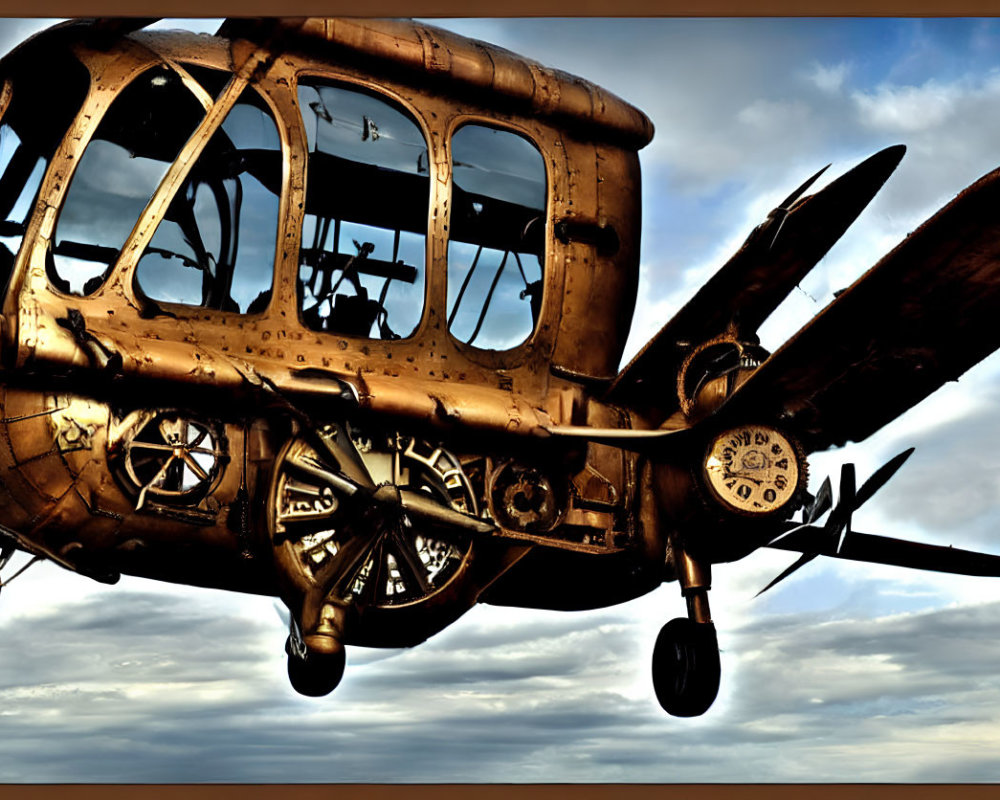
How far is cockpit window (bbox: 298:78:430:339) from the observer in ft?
40.2

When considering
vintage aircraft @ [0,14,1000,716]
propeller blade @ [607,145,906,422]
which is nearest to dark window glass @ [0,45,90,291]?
vintage aircraft @ [0,14,1000,716]

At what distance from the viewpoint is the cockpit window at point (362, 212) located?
12.3 meters

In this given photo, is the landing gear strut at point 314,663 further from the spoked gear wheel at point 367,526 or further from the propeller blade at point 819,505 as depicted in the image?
the propeller blade at point 819,505

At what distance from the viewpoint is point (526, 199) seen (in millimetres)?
13164

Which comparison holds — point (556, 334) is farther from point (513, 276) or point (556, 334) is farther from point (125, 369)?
point (125, 369)

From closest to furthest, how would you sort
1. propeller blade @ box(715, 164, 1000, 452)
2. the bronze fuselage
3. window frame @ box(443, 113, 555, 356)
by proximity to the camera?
the bronze fuselage
propeller blade @ box(715, 164, 1000, 452)
window frame @ box(443, 113, 555, 356)

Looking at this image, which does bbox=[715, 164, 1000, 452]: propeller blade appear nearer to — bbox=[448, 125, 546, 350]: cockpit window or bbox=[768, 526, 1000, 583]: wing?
bbox=[768, 526, 1000, 583]: wing

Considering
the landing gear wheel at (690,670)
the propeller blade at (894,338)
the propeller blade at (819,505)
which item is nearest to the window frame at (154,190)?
the propeller blade at (894,338)

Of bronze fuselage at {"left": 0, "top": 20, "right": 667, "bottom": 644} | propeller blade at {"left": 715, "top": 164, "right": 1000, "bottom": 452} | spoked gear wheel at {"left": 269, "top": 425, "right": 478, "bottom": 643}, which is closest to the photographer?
bronze fuselage at {"left": 0, "top": 20, "right": 667, "bottom": 644}

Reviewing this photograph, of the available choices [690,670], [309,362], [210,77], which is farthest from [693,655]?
[210,77]

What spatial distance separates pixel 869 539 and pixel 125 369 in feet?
19.0

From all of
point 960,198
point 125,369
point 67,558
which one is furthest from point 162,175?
point 960,198

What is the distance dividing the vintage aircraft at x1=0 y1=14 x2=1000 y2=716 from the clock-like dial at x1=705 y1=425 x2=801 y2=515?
0.02m

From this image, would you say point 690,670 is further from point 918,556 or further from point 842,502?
point 918,556
